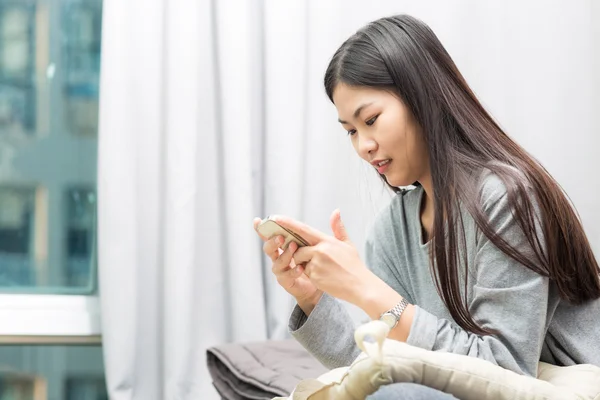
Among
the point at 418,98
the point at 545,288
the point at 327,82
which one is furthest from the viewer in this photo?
the point at 327,82

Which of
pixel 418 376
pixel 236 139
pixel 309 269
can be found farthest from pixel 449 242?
pixel 236 139

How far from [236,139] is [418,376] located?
1.42 m

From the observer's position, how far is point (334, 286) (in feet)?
3.59

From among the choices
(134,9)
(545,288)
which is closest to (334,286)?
(545,288)

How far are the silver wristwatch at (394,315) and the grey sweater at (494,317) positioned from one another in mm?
22

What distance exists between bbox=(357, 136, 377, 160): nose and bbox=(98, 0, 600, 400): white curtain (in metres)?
0.91

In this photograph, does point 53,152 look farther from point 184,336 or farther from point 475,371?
point 475,371

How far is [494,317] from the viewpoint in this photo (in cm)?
110

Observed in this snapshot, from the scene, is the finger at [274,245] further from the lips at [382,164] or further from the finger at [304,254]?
the lips at [382,164]

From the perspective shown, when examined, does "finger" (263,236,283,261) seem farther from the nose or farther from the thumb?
the nose

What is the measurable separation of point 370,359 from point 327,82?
2.06 ft

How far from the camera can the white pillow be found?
30.7 inches

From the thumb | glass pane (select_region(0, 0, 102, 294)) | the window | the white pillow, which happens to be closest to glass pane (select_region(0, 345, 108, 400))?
the window

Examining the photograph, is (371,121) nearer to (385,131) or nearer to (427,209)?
(385,131)
